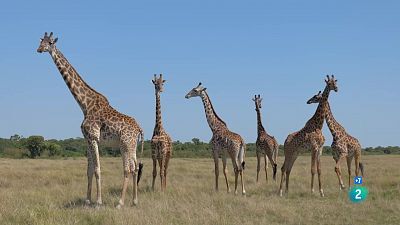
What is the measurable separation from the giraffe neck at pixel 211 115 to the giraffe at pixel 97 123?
4440 mm

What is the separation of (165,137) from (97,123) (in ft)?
13.6

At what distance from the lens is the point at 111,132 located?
11.5m

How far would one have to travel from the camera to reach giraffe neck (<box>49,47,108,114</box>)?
39.1 feet

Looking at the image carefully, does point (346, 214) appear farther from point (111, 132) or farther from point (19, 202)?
point (19, 202)

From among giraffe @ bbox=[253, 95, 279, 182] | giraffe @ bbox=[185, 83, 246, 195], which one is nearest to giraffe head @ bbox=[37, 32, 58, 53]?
giraffe @ bbox=[185, 83, 246, 195]

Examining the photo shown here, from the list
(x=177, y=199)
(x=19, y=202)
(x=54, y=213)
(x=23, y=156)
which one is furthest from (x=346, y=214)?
(x=23, y=156)

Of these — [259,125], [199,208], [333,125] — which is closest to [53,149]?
[259,125]

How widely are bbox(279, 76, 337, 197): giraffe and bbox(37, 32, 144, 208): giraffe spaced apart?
515 cm

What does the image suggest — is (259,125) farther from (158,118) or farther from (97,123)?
(97,123)

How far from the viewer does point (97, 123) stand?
11.5 meters

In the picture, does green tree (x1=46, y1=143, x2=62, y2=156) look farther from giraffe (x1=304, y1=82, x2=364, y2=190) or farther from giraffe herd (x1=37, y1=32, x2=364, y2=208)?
giraffe (x1=304, y1=82, x2=364, y2=190)

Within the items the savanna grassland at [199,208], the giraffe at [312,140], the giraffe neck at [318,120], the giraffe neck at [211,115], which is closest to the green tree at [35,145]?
the savanna grassland at [199,208]

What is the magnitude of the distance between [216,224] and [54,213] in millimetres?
3087

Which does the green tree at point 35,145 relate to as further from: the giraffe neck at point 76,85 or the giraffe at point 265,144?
the giraffe neck at point 76,85
